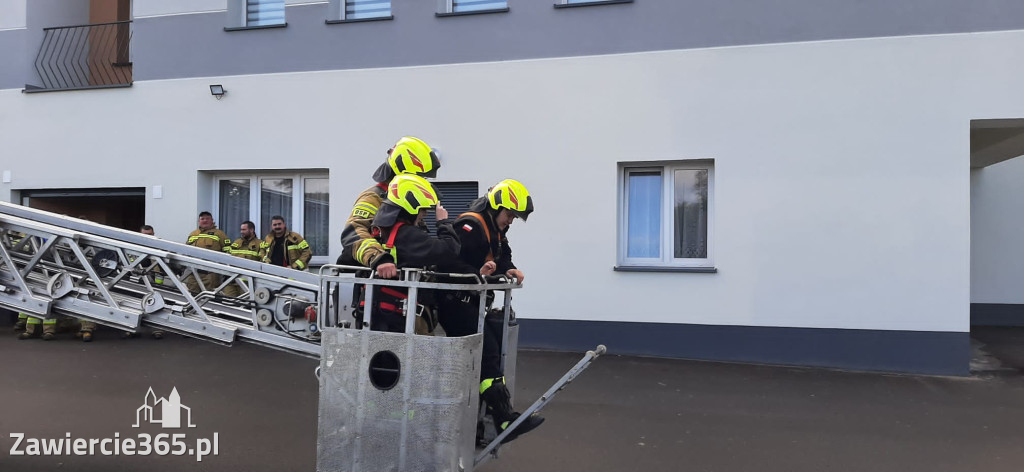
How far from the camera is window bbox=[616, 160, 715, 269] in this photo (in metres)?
9.30

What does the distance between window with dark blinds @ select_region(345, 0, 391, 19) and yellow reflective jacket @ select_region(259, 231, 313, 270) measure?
3.26 metres

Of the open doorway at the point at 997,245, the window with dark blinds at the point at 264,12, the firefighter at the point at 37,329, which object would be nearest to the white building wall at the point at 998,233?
the open doorway at the point at 997,245

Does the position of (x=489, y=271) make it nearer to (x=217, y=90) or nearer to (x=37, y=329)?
(x=217, y=90)

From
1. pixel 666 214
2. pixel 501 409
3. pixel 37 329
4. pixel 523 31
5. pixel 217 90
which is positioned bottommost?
pixel 37 329

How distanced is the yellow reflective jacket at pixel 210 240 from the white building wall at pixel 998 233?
12450mm

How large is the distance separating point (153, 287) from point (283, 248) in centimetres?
569

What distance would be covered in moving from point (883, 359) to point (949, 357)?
27.1 inches

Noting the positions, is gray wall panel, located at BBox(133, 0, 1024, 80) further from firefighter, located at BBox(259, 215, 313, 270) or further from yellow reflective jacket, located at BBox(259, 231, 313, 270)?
yellow reflective jacket, located at BBox(259, 231, 313, 270)

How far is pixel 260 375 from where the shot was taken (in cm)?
801

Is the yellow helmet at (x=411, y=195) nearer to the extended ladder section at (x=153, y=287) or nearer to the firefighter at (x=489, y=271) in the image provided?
the firefighter at (x=489, y=271)

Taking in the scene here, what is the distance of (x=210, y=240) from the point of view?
33.6 feet

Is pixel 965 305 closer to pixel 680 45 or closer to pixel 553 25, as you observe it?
pixel 680 45

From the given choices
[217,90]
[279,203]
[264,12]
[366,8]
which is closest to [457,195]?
[279,203]

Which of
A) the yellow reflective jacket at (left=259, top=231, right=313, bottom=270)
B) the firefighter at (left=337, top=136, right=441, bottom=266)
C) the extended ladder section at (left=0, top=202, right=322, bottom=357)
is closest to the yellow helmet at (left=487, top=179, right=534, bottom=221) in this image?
the firefighter at (left=337, top=136, right=441, bottom=266)
